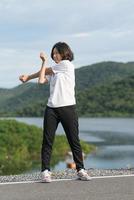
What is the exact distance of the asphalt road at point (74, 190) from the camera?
6.64m

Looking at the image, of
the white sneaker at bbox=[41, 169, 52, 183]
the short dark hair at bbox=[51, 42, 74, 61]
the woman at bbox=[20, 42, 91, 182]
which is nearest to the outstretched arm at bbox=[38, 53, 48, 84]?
the woman at bbox=[20, 42, 91, 182]

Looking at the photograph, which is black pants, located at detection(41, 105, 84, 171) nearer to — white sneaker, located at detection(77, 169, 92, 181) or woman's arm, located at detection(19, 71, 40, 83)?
white sneaker, located at detection(77, 169, 92, 181)

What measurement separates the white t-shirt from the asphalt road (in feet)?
3.46

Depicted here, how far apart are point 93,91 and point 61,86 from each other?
159753 mm

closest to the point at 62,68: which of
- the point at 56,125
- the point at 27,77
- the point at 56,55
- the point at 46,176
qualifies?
the point at 56,55

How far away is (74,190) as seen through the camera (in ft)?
23.2

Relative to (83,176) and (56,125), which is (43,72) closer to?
(56,125)

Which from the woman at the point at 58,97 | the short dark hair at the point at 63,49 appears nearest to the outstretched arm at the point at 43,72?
the woman at the point at 58,97

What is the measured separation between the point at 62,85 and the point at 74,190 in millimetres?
1439

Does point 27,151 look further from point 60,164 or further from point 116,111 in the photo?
point 116,111

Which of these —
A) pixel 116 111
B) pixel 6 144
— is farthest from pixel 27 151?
pixel 116 111

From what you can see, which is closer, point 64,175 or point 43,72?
point 43,72

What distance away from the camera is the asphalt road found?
6641 mm

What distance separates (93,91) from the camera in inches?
6585
